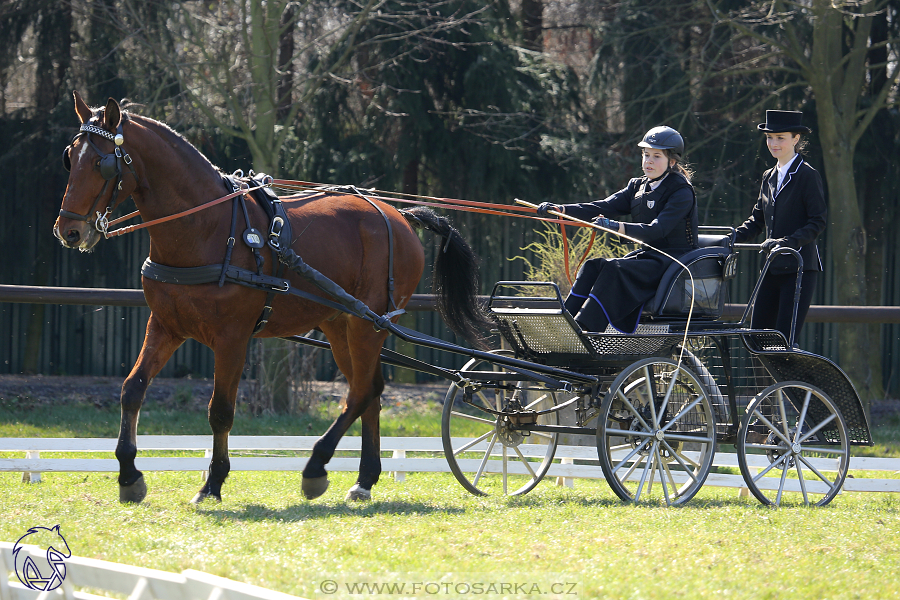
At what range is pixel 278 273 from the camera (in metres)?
5.23

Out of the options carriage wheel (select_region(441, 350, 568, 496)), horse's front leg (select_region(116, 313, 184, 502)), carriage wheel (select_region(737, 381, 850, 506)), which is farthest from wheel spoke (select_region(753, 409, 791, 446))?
horse's front leg (select_region(116, 313, 184, 502))

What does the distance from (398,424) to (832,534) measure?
5543mm

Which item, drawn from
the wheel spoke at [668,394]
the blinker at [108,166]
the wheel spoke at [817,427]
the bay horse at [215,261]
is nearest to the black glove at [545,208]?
the bay horse at [215,261]

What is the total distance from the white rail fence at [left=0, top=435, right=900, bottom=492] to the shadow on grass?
113cm

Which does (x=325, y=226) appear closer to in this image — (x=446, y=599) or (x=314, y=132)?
(x=446, y=599)

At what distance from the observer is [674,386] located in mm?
5660

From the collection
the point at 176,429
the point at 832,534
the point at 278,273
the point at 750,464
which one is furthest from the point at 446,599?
the point at 176,429

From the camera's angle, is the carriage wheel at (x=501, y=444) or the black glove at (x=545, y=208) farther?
the carriage wheel at (x=501, y=444)

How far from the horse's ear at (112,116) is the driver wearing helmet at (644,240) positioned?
89.9 inches

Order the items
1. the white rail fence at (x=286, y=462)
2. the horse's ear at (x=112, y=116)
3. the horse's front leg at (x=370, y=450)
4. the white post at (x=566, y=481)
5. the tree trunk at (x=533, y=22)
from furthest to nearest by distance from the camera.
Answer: the tree trunk at (x=533, y=22)
the white post at (x=566, y=481)
the white rail fence at (x=286, y=462)
the horse's front leg at (x=370, y=450)
the horse's ear at (x=112, y=116)

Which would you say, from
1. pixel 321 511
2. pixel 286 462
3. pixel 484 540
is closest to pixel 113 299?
pixel 286 462

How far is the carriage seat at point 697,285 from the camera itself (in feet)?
17.6

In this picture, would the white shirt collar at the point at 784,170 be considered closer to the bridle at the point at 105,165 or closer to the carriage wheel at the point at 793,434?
the carriage wheel at the point at 793,434

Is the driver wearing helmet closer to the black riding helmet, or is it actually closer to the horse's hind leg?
the black riding helmet
